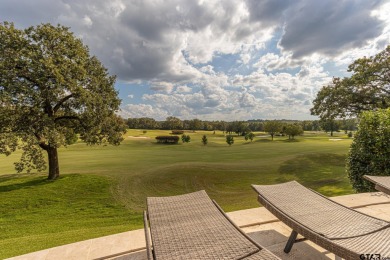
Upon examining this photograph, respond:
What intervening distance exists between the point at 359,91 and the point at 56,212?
2568 centimetres

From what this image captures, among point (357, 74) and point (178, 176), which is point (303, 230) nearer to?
point (178, 176)

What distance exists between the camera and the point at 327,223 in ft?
10.7

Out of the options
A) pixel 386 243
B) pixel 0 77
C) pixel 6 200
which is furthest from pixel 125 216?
pixel 0 77

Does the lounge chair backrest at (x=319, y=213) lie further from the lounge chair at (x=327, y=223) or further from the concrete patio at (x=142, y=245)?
the concrete patio at (x=142, y=245)

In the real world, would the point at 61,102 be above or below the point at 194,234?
above

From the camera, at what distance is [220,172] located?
1573 centimetres

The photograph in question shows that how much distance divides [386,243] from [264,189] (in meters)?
2.13

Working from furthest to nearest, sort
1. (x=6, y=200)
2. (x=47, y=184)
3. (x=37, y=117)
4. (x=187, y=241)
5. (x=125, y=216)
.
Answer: (x=47, y=184)
(x=37, y=117)
(x=6, y=200)
(x=125, y=216)
(x=187, y=241)

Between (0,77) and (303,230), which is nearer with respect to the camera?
(303,230)

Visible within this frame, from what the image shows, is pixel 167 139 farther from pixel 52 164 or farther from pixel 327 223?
pixel 327 223

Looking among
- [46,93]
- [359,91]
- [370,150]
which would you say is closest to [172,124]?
[359,91]

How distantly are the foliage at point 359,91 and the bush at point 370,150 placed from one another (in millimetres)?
13701

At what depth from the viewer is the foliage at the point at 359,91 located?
18375mm

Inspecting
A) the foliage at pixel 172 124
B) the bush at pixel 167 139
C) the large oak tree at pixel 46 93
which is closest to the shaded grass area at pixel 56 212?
the large oak tree at pixel 46 93
